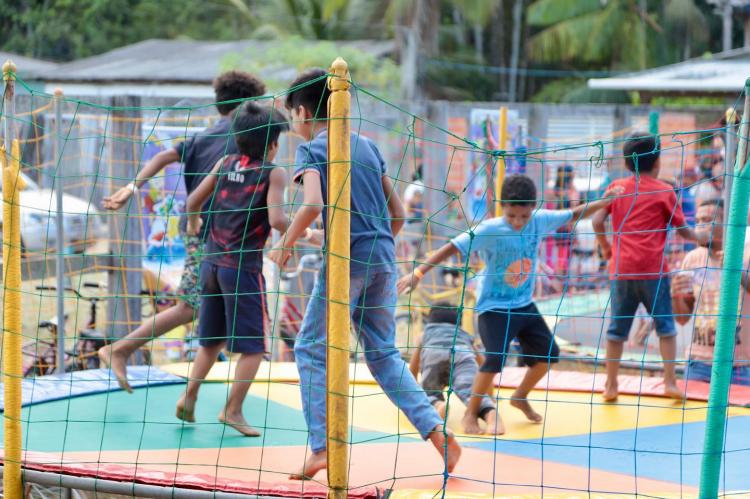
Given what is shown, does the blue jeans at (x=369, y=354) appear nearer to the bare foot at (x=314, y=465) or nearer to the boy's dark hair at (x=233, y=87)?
the bare foot at (x=314, y=465)

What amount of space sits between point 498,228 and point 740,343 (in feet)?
9.07

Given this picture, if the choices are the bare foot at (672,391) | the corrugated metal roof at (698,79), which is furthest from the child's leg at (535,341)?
the corrugated metal roof at (698,79)

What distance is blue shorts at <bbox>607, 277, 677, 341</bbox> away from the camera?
6.43 metres

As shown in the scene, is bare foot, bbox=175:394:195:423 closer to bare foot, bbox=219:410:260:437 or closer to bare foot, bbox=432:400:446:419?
bare foot, bbox=219:410:260:437

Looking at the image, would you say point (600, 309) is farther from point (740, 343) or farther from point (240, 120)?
point (240, 120)

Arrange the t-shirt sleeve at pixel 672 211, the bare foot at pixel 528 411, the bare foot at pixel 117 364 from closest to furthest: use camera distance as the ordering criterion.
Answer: the bare foot at pixel 117 364 < the bare foot at pixel 528 411 < the t-shirt sleeve at pixel 672 211

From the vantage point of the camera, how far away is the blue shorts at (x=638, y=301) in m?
6.43

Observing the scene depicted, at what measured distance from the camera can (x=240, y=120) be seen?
5477 mm

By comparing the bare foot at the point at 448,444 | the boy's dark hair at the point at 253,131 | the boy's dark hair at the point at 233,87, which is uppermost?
the boy's dark hair at the point at 233,87

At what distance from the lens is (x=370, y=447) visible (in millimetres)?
5531

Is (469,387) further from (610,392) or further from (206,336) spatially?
(206,336)

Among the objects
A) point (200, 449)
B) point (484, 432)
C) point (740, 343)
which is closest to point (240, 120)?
point (200, 449)

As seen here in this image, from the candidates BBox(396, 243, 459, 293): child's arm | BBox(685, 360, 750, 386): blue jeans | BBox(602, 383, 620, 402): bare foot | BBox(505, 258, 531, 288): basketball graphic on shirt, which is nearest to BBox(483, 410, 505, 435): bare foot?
BBox(505, 258, 531, 288): basketball graphic on shirt

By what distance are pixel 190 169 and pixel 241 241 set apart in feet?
2.87
